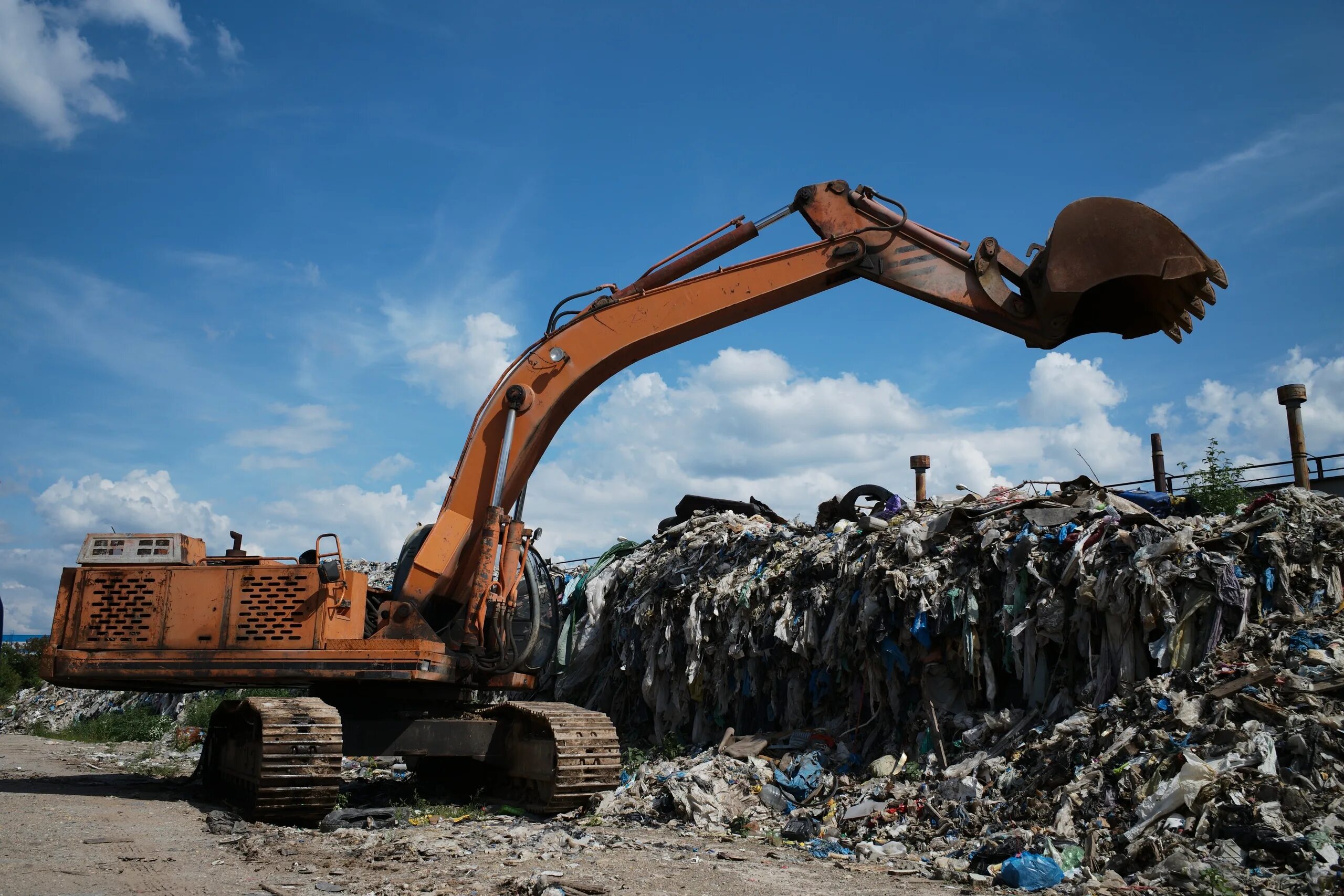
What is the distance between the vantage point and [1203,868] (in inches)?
195

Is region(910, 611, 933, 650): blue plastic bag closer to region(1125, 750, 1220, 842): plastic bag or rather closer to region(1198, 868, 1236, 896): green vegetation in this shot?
region(1125, 750, 1220, 842): plastic bag

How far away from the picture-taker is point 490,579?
760cm

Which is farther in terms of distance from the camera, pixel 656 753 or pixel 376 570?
pixel 376 570

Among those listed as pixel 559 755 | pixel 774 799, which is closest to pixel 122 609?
pixel 559 755

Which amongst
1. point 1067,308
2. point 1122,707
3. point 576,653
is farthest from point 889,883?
point 576,653

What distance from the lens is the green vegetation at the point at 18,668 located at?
882 inches

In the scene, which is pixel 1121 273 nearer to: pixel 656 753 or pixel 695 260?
pixel 695 260

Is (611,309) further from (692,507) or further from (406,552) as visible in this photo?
(692,507)

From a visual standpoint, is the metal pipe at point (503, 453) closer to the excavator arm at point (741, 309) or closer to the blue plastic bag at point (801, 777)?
the excavator arm at point (741, 309)

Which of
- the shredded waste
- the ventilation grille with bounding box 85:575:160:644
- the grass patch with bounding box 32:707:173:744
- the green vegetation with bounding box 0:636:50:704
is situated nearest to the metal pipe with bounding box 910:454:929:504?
the shredded waste

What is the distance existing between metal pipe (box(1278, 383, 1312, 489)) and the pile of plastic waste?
4.13 meters

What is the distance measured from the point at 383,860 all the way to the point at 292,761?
1334mm

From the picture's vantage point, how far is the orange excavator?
7.16 meters

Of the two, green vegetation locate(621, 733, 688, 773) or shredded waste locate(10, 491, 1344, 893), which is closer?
shredded waste locate(10, 491, 1344, 893)
